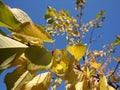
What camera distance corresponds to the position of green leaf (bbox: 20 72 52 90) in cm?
45

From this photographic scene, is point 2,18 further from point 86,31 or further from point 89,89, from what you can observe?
point 86,31

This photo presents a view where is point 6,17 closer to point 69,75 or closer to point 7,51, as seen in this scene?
point 7,51

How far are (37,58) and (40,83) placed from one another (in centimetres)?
11

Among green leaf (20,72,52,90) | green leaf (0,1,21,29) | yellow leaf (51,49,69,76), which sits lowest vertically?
green leaf (20,72,52,90)

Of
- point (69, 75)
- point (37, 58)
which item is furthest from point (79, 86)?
point (37, 58)

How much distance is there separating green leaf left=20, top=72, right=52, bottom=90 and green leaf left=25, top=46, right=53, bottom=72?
0.26 ft

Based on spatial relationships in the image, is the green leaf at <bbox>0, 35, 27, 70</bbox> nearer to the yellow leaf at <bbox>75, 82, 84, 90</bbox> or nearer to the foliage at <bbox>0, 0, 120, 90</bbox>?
the foliage at <bbox>0, 0, 120, 90</bbox>

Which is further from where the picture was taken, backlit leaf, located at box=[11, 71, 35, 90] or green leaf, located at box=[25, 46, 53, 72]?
backlit leaf, located at box=[11, 71, 35, 90]

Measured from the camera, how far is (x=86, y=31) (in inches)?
74.1

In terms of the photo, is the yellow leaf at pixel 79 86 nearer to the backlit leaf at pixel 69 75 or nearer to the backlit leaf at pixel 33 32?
the backlit leaf at pixel 69 75

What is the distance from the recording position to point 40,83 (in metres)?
0.45

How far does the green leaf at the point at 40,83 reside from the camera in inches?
17.5

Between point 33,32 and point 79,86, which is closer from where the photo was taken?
point 33,32

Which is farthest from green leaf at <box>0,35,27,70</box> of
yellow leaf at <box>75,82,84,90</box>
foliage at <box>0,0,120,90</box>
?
yellow leaf at <box>75,82,84,90</box>
